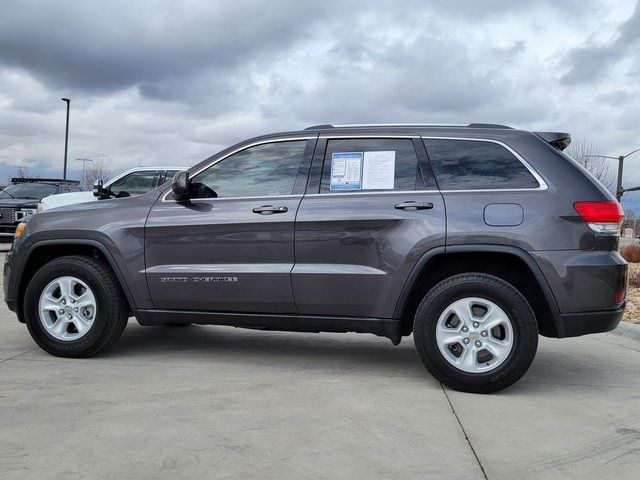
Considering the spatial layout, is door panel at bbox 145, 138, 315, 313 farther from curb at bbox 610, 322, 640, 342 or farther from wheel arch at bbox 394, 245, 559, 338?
curb at bbox 610, 322, 640, 342

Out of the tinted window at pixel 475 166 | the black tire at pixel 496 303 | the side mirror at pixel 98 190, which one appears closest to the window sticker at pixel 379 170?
the tinted window at pixel 475 166

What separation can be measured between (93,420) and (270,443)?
111 centimetres

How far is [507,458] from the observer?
124 inches

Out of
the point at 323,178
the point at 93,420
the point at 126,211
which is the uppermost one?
the point at 323,178

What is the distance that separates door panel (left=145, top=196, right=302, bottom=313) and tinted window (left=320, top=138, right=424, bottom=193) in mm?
367

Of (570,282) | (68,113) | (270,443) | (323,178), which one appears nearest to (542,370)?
(570,282)

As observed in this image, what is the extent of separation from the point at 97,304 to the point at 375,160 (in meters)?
2.52

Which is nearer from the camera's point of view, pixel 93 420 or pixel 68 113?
pixel 93 420

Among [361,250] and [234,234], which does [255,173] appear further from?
[361,250]

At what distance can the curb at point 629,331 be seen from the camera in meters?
6.63

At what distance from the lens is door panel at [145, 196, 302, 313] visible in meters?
4.62

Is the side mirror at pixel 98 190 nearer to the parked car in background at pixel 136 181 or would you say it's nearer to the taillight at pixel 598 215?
the parked car in background at pixel 136 181

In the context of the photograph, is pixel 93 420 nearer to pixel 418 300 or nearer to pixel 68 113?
pixel 418 300

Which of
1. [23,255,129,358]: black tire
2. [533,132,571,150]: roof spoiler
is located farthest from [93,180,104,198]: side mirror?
[533,132,571,150]: roof spoiler
